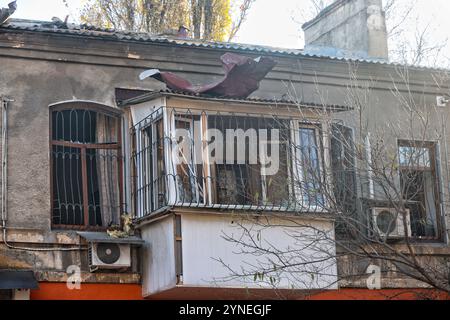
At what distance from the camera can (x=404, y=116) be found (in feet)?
51.1

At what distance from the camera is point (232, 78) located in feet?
45.0

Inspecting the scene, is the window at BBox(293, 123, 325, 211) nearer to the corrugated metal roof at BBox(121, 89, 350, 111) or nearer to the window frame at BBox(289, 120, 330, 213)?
the window frame at BBox(289, 120, 330, 213)

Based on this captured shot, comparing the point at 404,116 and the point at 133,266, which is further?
the point at 404,116

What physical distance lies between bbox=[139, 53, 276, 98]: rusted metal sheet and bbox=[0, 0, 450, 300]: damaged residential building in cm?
2

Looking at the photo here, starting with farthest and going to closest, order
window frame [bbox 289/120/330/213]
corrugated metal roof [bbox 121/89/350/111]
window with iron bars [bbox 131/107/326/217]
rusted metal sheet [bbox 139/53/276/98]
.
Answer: rusted metal sheet [bbox 139/53/276/98] < corrugated metal roof [bbox 121/89/350/111] < window with iron bars [bbox 131/107/326/217] < window frame [bbox 289/120/330/213]

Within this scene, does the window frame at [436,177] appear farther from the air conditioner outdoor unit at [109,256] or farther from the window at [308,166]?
the air conditioner outdoor unit at [109,256]

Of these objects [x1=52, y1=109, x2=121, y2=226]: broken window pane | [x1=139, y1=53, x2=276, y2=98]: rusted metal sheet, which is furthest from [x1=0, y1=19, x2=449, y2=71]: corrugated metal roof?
[x1=52, y1=109, x2=121, y2=226]: broken window pane

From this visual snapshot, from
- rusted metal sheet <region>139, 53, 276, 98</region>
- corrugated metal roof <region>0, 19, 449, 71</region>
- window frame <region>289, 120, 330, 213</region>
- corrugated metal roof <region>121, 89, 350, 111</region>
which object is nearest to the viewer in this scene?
window frame <region>289, 120, 330, 213</region>

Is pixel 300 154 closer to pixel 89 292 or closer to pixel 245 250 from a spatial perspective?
pixel 245 250

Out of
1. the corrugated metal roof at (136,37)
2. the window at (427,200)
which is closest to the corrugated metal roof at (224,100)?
the corrugated metal roof at (136,37)

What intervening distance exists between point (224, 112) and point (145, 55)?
1482mm

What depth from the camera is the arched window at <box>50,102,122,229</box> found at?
1363 centimetres

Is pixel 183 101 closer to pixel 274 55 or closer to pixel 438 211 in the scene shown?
pixel 274 55
